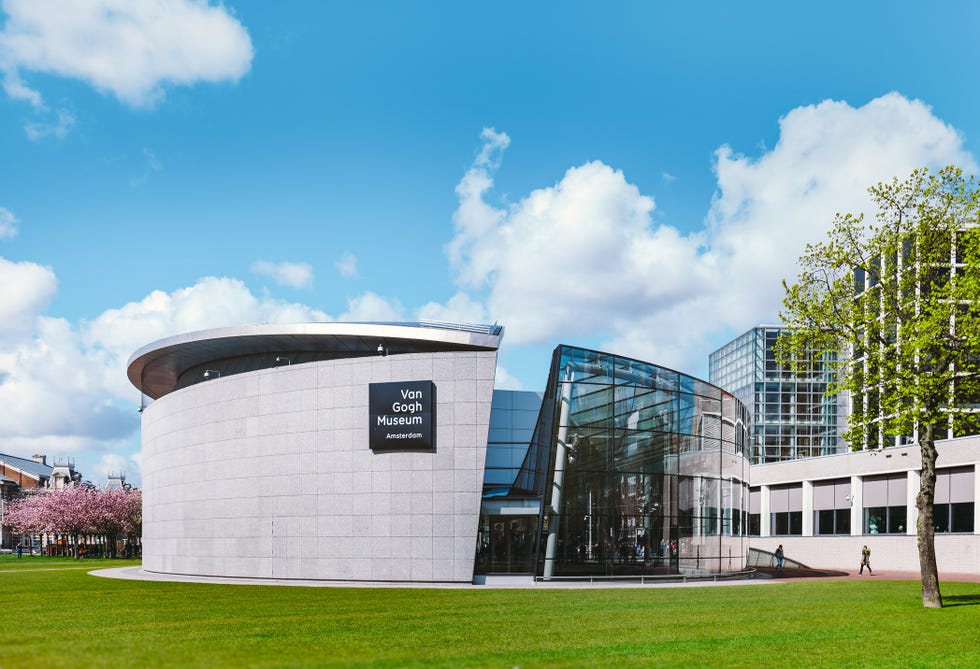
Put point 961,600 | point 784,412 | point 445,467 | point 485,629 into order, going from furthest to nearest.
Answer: point 784,412 < point 445,467 < point 961,600 < point 485,629

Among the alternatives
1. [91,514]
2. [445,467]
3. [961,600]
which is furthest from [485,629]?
[91,514]

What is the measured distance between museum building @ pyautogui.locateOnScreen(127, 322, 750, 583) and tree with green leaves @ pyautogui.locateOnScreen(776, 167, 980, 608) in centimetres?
1005

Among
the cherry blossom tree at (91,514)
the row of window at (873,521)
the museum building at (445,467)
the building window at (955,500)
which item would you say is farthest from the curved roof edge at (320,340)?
the cherry blossom tree at (91,514)

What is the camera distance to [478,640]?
1689 centimetres

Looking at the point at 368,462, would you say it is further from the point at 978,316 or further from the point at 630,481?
the point at 978,316

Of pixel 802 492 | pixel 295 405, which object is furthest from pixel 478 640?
pixel 802 492

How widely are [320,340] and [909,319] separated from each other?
2450cm

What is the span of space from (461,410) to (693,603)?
41.3 ft

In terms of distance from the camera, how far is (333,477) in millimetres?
36312

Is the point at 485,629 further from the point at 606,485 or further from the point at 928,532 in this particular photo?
the point at 606,485

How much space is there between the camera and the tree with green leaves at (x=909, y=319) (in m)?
24.8

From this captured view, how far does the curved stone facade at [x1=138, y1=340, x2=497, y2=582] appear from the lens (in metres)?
34.7

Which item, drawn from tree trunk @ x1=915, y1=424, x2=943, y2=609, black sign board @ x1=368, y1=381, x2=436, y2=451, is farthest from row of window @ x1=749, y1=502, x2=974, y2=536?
black sign board @ x1=368, y1=381, x2=436, y2=451

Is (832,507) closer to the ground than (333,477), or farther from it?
closer to the ground
